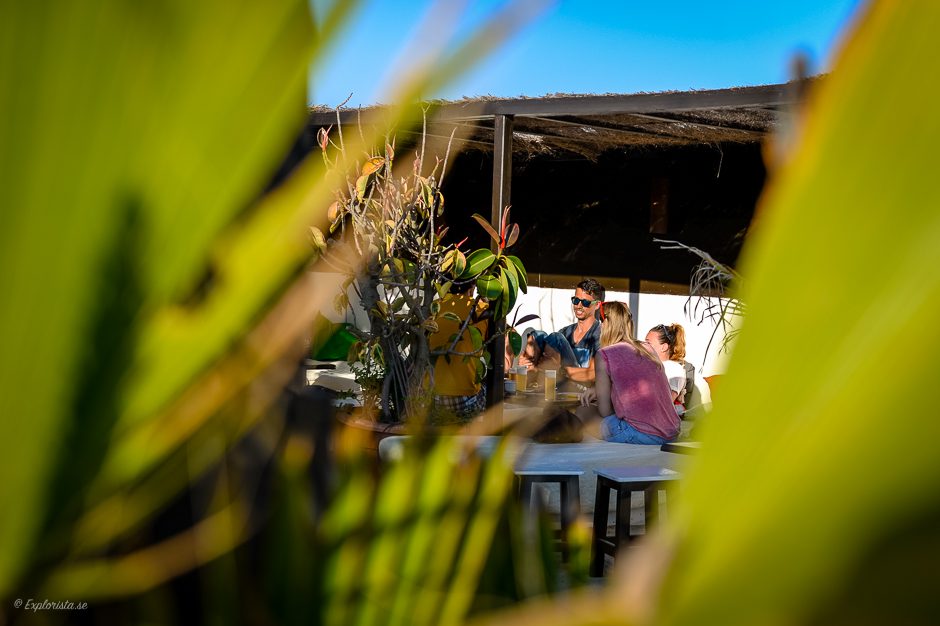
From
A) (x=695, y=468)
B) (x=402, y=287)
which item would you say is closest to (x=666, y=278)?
(x=402, y=287)

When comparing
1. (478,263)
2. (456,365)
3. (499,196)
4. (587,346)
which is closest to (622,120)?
(499,196)

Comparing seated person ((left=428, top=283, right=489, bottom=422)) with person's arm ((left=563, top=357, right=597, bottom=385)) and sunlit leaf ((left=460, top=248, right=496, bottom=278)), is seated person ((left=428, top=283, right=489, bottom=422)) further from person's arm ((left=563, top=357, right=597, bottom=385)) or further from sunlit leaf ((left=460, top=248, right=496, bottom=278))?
person's arm ((left=563, top=357, right=597, bottom=385))

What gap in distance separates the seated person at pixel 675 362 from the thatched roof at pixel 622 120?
156 cm

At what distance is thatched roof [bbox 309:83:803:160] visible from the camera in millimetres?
5418

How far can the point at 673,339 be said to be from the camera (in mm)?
6434

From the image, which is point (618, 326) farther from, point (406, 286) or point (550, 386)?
point (406, 286)

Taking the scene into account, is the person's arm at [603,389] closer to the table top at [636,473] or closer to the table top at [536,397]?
the table top at [536,397]

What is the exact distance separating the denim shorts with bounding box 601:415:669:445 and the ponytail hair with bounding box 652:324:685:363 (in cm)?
119

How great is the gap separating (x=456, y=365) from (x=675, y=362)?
6.66ft

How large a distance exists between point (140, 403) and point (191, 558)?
0.13m

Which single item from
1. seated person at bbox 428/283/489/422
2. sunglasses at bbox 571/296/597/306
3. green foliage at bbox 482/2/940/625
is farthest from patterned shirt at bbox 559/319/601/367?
green foliage at bbox 482/2/940/625

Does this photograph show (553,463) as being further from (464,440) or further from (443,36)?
(443,36)

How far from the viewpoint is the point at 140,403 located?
0.30 metres

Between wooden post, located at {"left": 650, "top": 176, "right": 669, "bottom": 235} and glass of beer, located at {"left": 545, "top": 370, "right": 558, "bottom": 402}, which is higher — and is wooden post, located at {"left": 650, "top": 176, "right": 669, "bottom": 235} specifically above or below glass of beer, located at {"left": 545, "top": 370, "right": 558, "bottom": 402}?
above
